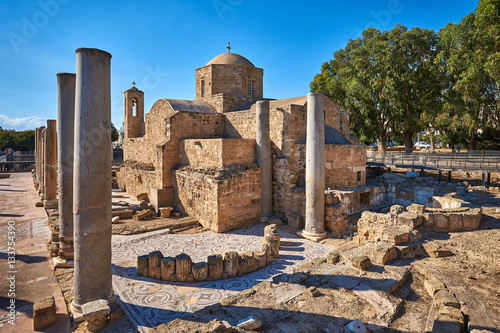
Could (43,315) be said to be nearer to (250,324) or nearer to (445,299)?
(250,324)

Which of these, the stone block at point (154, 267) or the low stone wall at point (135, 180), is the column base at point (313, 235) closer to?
the stone block at point (154, 267)

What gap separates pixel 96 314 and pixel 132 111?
56.7ft

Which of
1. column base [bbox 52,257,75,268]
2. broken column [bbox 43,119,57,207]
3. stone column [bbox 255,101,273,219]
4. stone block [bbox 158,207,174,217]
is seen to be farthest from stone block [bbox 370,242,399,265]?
broken column [bbox 43,119,57,207]

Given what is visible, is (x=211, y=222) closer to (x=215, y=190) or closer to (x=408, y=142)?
(x=215, y=190)

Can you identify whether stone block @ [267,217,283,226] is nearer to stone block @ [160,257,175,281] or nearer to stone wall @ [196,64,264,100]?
stone block @ [160,257,175,281]

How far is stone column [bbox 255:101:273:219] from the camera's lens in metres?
10.9

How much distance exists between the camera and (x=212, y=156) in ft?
35.5

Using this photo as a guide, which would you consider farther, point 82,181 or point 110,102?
point 110,102

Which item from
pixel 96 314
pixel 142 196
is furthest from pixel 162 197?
pixel 96 314

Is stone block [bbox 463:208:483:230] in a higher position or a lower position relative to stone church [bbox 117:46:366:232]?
lower

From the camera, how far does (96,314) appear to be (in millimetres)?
3998

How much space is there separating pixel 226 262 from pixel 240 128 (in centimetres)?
787

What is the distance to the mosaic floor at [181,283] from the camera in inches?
201

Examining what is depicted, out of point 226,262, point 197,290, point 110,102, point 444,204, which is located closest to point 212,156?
point 226,262
